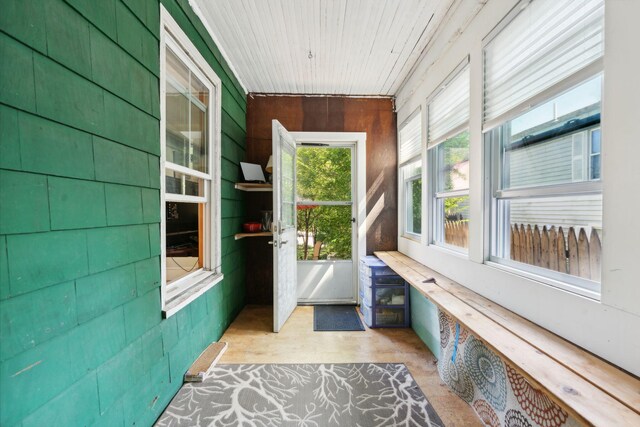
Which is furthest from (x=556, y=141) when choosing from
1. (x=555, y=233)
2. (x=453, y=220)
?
(x=453, y=220)

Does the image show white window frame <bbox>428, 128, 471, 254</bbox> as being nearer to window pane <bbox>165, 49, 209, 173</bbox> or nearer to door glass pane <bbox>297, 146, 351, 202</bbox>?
door glass pane <bbox>297, 146, 351, 202</bbox>

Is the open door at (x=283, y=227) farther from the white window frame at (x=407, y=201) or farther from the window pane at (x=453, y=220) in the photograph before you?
the window pane at (x=453, y=220)

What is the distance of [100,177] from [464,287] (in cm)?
220

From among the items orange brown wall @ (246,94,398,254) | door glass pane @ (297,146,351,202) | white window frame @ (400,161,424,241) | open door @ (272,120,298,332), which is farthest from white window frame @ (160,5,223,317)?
white window frame @ (400,161,424,241)

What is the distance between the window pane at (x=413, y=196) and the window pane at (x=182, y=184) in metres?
2.21

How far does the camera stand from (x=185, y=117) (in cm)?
209

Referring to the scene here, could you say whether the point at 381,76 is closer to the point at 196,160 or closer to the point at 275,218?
the point at 275,218

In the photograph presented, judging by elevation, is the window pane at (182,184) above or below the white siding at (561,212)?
above

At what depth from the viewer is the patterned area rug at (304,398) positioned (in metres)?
1.68

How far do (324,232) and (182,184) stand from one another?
209 centimetres

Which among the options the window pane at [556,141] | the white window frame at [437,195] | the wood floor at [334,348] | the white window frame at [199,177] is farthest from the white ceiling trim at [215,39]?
the wood floor at [334,348]

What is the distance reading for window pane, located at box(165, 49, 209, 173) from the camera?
190cm

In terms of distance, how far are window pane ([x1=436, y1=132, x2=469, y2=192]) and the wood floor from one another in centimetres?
145

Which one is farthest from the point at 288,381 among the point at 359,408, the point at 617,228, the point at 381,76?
the point at 381,76
